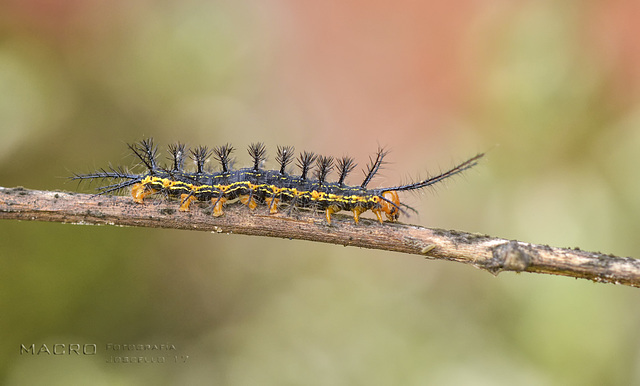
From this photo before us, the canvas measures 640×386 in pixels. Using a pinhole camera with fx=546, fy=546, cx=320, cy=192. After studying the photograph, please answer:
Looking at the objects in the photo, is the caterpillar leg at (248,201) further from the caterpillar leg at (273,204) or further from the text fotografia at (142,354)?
the text fotografia at (142,354)

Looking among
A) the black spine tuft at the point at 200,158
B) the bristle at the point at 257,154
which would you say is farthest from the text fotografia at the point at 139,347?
the bristle at the point at 257,154

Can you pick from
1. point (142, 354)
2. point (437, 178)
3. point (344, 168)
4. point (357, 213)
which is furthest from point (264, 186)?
point (142, 354)

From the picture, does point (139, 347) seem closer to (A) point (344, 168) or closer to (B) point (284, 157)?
(B) point (284, 157)

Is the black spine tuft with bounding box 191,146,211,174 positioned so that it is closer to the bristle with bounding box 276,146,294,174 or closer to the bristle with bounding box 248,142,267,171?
the bristle with bounding box 248,142,267,171

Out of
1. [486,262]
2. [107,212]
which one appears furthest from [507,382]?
[107,212]

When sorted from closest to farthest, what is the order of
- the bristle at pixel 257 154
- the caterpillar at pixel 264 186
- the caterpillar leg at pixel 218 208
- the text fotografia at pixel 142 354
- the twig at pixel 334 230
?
the twig at pixel 334 230
the caterpillar leg at pixel 218 208
the caterpillar at pixel 264 186
the bristle at pixel 257 154
the text fotografia at pixel 142 354

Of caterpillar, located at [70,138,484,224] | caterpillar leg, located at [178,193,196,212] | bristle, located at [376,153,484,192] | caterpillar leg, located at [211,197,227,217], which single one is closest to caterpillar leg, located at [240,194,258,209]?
caterpillar, located at [70,138,484,224]
